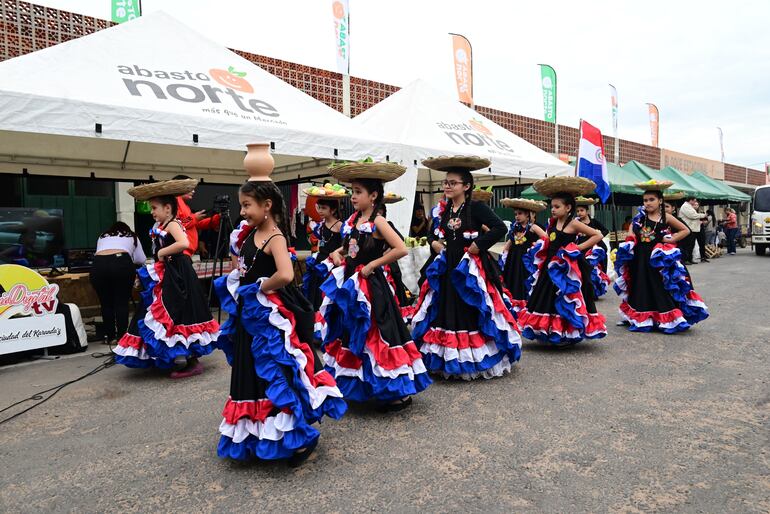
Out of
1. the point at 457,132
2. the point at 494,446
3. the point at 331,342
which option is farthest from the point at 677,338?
the point at 457,132

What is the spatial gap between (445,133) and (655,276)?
15.8 ft

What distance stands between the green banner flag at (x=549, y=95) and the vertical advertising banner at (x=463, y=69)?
Result: 244 inches

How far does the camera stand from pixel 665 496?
8.59 feet

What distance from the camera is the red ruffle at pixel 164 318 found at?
4781mm

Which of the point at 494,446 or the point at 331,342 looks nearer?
the point at 494,446

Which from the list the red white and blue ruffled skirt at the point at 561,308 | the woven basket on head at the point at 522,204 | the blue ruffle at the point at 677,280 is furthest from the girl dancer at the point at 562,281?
the woven basket on head at the point at 522,204

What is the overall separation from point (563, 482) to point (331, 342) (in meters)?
1.87

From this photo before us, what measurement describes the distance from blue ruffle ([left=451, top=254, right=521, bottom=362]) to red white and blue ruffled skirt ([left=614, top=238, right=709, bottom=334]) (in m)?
2.90

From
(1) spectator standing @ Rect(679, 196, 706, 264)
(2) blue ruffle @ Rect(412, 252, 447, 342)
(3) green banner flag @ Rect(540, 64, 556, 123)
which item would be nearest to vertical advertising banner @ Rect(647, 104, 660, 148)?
(3) green banner flag @ Rect(540, 64, 556, 123)

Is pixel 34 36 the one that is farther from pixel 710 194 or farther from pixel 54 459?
pixel 710 194

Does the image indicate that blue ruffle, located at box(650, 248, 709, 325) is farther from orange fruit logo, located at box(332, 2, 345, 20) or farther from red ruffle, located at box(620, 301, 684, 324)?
orange fruit logo, located at box(332, 2, 345, 20)

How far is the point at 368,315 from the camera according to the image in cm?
368

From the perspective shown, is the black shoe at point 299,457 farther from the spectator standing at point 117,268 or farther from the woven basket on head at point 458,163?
the spectator standing at point 117,268

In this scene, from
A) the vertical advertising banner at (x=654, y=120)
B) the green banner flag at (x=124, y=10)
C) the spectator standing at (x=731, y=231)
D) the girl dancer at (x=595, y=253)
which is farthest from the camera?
the vertical advertising banner at (x=654, y=120)
